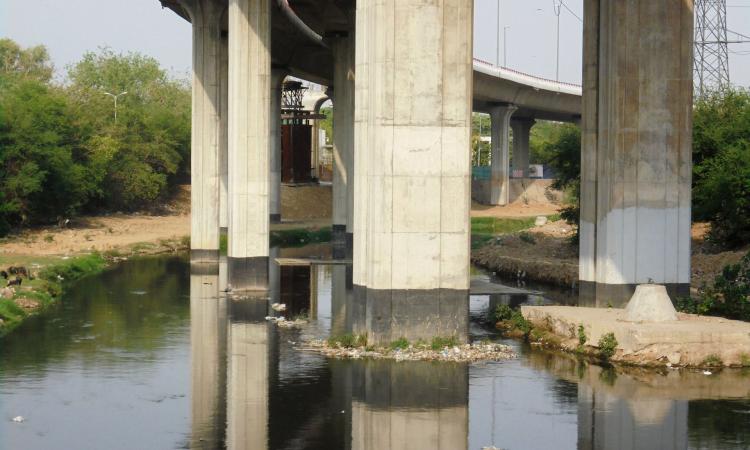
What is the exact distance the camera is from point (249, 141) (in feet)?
140

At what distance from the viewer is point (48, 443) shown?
20.3 meters

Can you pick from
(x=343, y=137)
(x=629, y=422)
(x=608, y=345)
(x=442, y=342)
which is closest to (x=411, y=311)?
(x=442, y=342)

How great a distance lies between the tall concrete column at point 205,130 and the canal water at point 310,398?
63.3 feet

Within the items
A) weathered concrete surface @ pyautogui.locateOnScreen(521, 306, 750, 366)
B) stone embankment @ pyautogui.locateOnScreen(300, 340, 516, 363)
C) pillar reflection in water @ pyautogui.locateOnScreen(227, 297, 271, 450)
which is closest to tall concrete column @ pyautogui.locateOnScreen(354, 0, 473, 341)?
stone embankment @ pyautogui.locateOnScreen(300, 340, 516, 363)

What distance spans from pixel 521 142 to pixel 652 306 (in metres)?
93.1

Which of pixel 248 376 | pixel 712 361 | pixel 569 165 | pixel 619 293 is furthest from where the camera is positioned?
pixel 569 165

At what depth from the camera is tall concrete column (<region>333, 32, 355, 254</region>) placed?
61312mm

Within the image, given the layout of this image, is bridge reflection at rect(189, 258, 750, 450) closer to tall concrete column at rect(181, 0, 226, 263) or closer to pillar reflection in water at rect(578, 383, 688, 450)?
pillar reflection in water at rect(578, 383, 688, 450)

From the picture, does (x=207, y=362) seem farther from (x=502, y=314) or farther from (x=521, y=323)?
(x=502, y=314)

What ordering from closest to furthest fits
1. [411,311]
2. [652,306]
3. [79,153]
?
1. [411,311]
2. [652,306]
3. [79,153]

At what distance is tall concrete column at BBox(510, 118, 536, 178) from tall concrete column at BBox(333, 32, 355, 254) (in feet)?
172

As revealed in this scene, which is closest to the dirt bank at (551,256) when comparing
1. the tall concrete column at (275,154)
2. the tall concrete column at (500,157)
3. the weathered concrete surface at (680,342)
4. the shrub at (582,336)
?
the shrub at (582,336)

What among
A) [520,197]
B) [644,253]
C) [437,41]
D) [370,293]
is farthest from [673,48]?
[520,197]

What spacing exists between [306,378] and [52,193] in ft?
137
